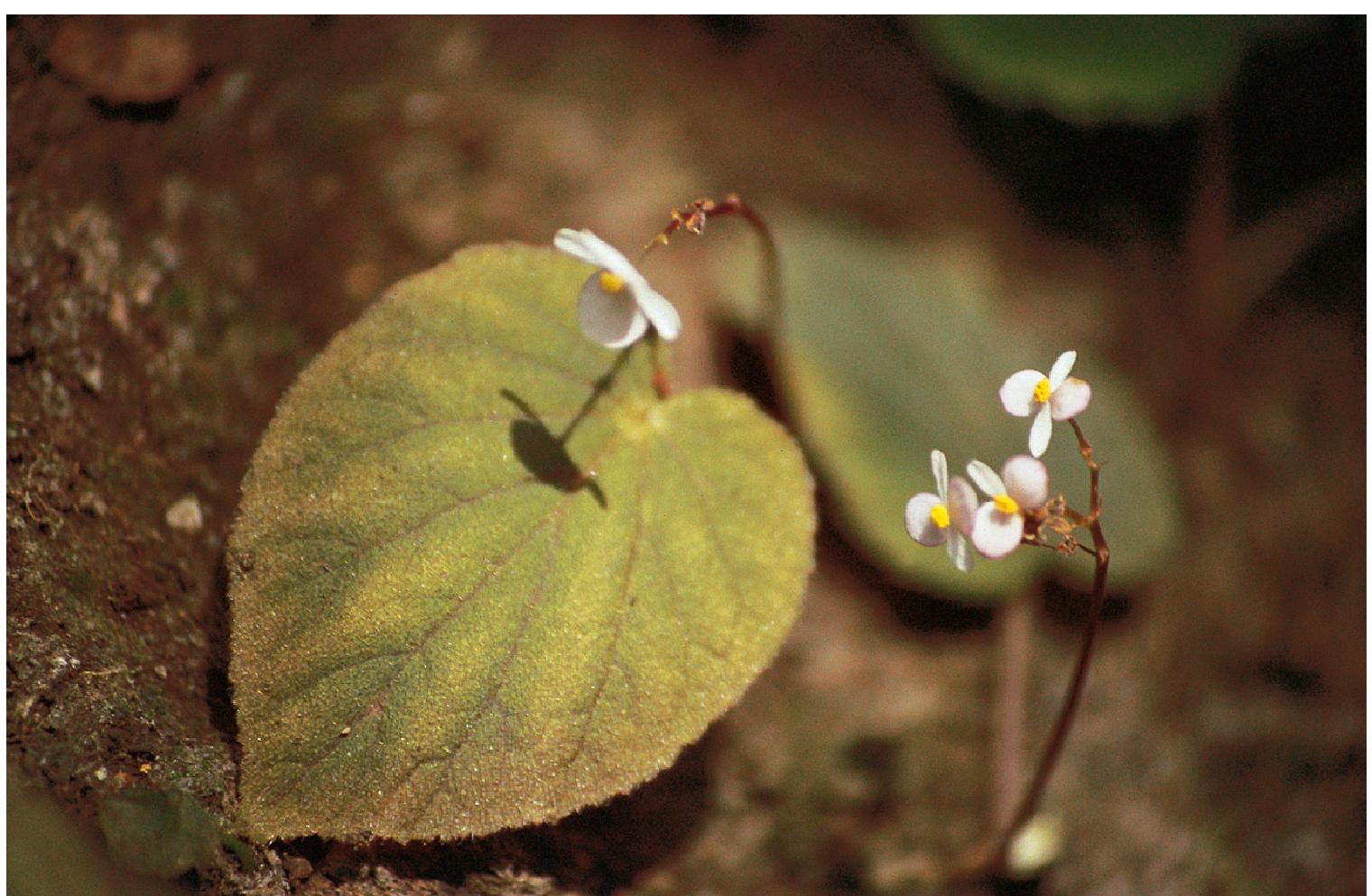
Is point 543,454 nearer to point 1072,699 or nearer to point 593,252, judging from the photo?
point 593,252

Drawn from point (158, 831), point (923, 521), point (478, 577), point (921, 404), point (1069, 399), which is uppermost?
point (1069, 399)

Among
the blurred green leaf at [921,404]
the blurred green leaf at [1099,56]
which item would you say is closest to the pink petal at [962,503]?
the blurred green leaf at [921,404]

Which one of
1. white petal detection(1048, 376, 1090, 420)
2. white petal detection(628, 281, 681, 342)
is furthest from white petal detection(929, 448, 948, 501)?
white petal detection(628, 281, 681, 342)

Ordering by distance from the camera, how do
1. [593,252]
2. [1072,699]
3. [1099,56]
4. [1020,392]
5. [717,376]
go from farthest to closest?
[1099,56], [717,376], [1072,699], [1020,392], [593,252]

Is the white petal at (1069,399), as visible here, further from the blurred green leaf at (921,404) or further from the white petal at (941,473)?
the blurred green leaf at (921,404)

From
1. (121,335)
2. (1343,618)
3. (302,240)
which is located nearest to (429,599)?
(121,335)

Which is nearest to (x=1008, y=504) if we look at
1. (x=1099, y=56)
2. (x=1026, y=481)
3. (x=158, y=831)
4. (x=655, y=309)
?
(x=1026, y=481)

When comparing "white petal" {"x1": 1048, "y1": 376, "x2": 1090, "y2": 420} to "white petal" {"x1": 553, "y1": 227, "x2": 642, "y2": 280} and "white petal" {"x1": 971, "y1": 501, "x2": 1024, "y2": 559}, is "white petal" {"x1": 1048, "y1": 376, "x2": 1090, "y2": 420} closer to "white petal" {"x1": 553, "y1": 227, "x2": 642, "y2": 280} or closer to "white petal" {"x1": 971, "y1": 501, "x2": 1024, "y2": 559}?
"white petal" {"x1": 971, "y1": 501, "x2": 1024, "y2": 559}
